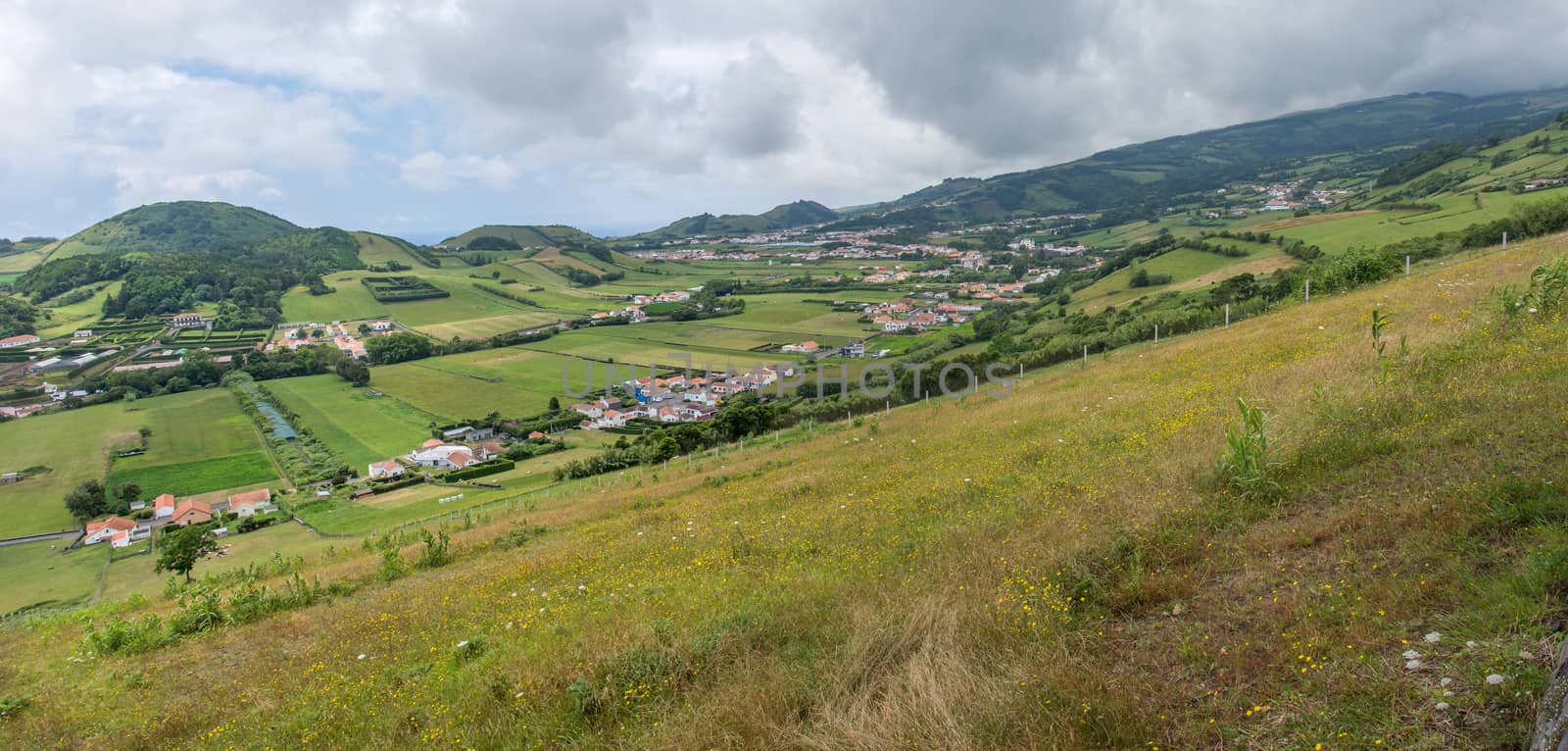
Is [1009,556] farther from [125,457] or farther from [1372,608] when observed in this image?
[125,457]

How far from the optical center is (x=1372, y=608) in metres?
4.18

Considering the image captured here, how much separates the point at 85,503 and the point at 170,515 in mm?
5805

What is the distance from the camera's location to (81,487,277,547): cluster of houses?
128 ft

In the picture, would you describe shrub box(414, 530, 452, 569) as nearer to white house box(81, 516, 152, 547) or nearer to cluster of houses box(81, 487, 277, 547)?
cluster of houses box(81, 487, 277, 547)

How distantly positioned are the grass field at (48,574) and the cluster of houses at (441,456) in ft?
48.6

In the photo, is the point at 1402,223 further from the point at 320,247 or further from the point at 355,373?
the point at 320,247

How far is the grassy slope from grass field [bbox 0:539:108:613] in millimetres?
30068

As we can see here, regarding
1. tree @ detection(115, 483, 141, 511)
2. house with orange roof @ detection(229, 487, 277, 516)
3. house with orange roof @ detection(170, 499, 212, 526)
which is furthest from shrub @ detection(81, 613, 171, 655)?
tree @ detection(115, 483, 141, 511)

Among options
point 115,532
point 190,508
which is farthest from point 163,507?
point 115,532

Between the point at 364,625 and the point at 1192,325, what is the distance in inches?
1305

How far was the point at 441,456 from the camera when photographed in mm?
49625

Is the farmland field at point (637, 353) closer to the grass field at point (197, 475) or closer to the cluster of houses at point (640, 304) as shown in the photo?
the cluster of houses at point (640, 304)

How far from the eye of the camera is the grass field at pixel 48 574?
30359 millimetres

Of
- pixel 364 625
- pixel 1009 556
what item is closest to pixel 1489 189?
pixel 1009 556
